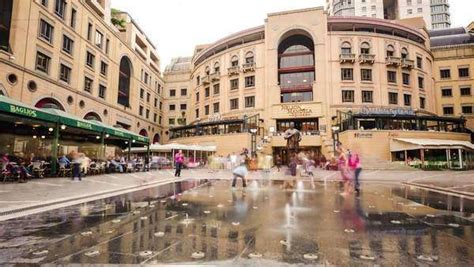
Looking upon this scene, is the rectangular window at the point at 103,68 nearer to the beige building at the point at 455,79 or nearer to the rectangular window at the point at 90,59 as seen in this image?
the rectangular window at the point at 90,59

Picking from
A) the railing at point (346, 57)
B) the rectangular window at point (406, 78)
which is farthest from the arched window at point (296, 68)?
the rectangular window at point (406, 78)

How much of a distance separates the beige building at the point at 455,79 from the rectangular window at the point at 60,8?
59.0m

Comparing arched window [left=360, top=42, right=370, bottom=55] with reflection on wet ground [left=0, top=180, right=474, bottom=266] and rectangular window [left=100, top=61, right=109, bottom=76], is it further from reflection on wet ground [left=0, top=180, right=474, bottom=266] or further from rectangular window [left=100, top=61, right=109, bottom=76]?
reflection on wet ground [left=0, top=180, right=474, bottom=266]

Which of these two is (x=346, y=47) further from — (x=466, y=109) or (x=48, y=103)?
(x=48, y=103)

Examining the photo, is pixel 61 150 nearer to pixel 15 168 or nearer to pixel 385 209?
pixel 15 168

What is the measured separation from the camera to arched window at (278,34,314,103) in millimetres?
43531

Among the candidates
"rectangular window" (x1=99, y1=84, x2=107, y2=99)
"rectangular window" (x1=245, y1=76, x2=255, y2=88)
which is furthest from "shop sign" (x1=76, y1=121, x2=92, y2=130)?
"rectangular window" (x1=245, y1=76, x2=255, y2=88)

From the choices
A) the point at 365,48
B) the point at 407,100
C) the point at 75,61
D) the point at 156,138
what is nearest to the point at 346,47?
the point at 365,48

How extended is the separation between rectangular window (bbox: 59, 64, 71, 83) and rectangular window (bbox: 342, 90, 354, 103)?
119ft

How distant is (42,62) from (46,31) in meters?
3.04

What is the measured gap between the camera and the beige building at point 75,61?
868 inches

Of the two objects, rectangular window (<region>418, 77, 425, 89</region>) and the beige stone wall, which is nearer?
the beige stone wall

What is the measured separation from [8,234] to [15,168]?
35.0 ft

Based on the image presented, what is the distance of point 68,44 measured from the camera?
2902cm
